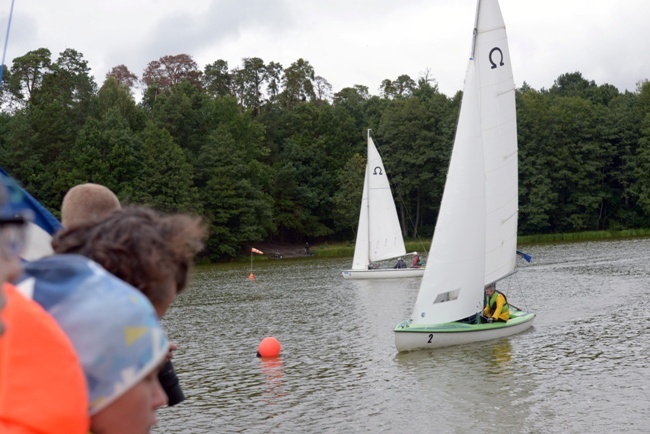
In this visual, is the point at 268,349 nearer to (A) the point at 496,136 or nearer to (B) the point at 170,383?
(A) the point at 496,136

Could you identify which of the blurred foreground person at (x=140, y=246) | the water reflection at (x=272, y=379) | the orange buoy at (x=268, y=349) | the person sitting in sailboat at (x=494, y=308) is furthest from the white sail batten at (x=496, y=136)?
the blurred foreground person at (x=140, y=246)

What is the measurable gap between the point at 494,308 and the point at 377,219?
20.0 meters

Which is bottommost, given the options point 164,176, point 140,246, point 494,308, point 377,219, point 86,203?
point 494,308

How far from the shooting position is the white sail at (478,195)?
47.9ft

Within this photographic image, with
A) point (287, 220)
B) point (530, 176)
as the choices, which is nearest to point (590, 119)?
point (530, 176)

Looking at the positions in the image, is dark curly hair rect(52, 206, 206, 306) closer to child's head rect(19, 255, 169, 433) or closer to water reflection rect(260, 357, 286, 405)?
child's head rect(19, 255, 169, 433)

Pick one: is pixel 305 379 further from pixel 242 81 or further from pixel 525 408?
pixel 242 81

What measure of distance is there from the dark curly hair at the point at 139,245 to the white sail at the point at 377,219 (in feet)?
109

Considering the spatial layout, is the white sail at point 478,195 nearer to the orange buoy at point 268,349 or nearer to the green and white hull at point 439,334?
the green and white hull at point 439,334

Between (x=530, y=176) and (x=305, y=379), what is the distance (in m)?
55.6

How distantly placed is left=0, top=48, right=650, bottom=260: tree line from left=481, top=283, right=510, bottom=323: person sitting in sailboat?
39.5 m

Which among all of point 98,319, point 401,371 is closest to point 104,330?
point 98,319

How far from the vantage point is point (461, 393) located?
37.0 ft

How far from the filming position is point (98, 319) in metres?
1.13
